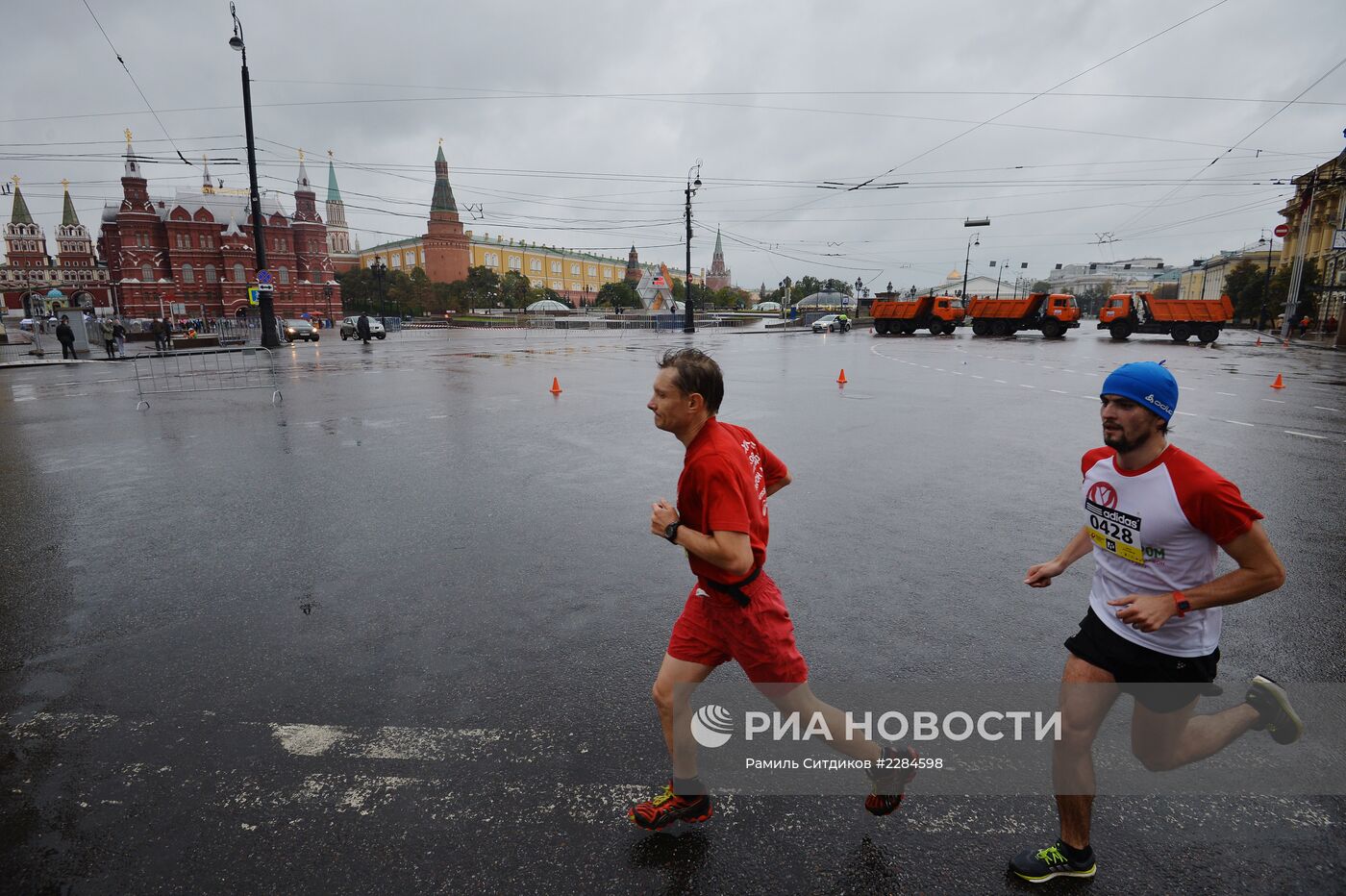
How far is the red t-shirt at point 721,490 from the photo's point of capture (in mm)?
2152

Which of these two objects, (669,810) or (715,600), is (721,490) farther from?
(669,810)

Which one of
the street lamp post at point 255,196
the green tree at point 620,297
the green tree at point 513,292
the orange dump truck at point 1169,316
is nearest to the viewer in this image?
the street lamp post at point 255,196

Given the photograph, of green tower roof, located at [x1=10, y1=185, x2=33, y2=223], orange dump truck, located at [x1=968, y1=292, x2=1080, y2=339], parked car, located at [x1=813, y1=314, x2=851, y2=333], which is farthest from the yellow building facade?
orange dump truck, located at [x1=968, y1=292, x2=1080, y2=339]

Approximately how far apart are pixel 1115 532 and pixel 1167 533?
0.58ft

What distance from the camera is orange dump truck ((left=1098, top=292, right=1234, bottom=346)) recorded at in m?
32.9

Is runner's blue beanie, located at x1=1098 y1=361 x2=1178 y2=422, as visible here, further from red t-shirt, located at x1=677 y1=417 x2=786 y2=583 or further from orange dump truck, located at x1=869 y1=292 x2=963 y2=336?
orange dump truck, located at x1=869 y1=292 x2=963 y2=336

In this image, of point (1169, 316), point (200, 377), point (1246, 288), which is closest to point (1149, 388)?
point (200, 377)

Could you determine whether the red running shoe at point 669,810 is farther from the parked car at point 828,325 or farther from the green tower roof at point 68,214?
the green tower roof at point 68,214

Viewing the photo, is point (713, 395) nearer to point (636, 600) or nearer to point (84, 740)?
point (636, 600)

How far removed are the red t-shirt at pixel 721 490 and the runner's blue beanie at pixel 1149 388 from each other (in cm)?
115

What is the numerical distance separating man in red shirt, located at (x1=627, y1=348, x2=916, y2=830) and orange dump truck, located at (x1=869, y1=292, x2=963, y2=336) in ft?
145

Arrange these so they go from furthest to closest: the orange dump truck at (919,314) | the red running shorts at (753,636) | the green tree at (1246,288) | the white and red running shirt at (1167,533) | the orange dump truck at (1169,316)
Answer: the green tree at (1246,288)
the orange dump truck at (919,314)
the orange dump truck at (1169,316)
the red running shorts at (753,636)
the white and red running shirt at (1167,533)

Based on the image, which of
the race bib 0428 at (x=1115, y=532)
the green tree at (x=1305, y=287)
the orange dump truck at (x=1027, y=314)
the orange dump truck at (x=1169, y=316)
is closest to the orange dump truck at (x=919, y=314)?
the orange dump truck at (x=1027, y=314)

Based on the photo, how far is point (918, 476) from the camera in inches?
290
